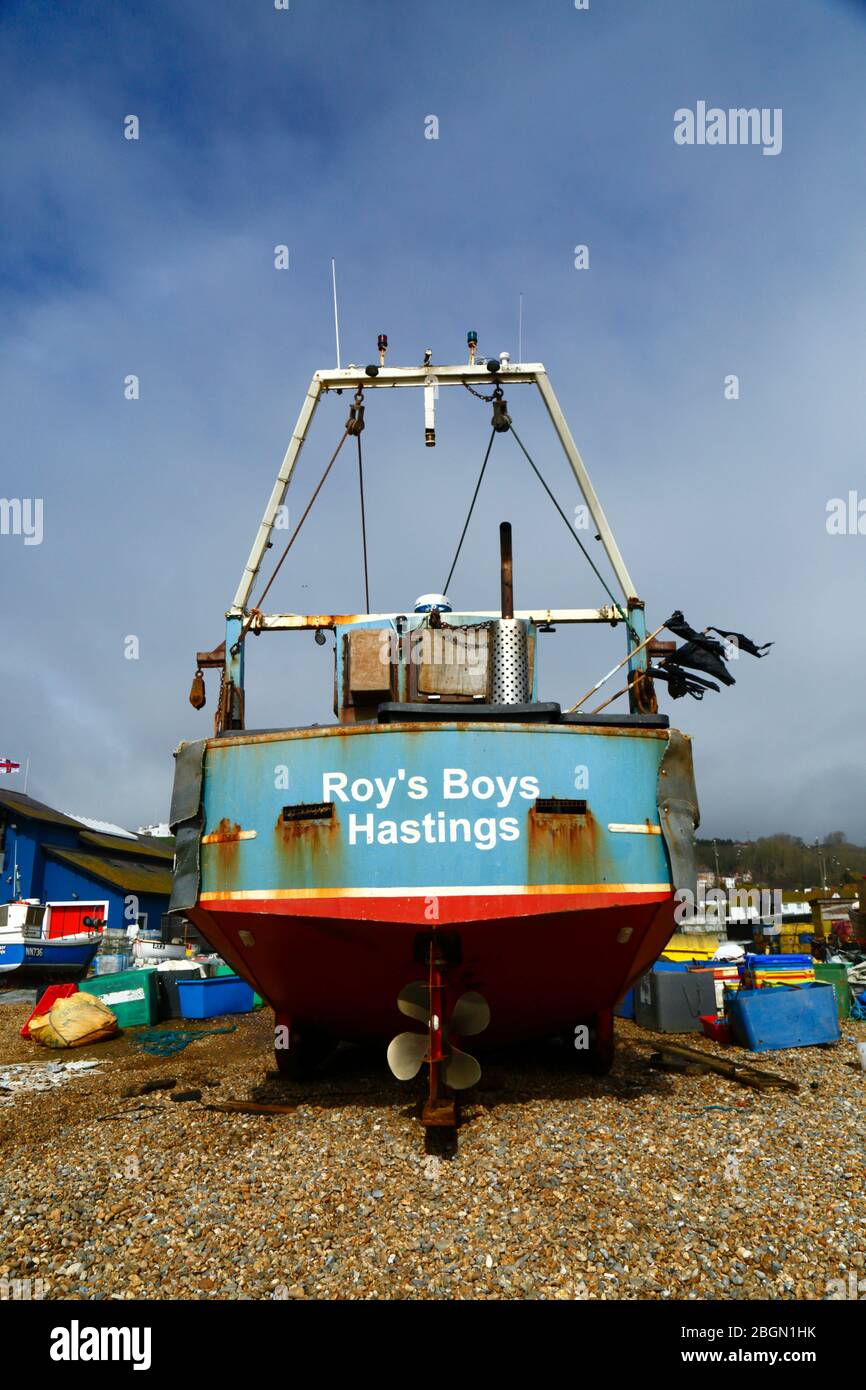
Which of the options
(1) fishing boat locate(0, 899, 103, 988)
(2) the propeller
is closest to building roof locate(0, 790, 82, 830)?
(1) fishing boat locate(0, 899, 103, 988)

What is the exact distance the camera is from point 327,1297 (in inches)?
144

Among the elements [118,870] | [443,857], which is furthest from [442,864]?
[118,870]

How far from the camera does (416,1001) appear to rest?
588cm

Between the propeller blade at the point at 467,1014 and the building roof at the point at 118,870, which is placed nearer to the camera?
the propeller blade at the point at 467,1014

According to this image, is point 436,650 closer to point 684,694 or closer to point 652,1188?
point 684,694

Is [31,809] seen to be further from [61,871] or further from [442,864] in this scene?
[442,864]

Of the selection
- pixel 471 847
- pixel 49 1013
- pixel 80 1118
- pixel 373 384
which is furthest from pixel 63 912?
pixel 471 847

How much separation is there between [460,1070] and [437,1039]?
1.17 ft

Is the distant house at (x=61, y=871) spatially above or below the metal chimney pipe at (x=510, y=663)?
below

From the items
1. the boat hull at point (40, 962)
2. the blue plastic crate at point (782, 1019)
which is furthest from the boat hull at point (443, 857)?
the boat hull at point (40, 962)

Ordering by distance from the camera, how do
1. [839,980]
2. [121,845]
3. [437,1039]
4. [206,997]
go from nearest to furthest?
[437,1039]
[839,980]
[206,997]
[121,845]

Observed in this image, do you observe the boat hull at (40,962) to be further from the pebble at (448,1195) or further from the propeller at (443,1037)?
the propeller at (443,1037)

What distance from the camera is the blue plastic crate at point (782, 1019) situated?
9.88m

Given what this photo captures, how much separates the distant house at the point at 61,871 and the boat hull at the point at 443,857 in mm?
24579
